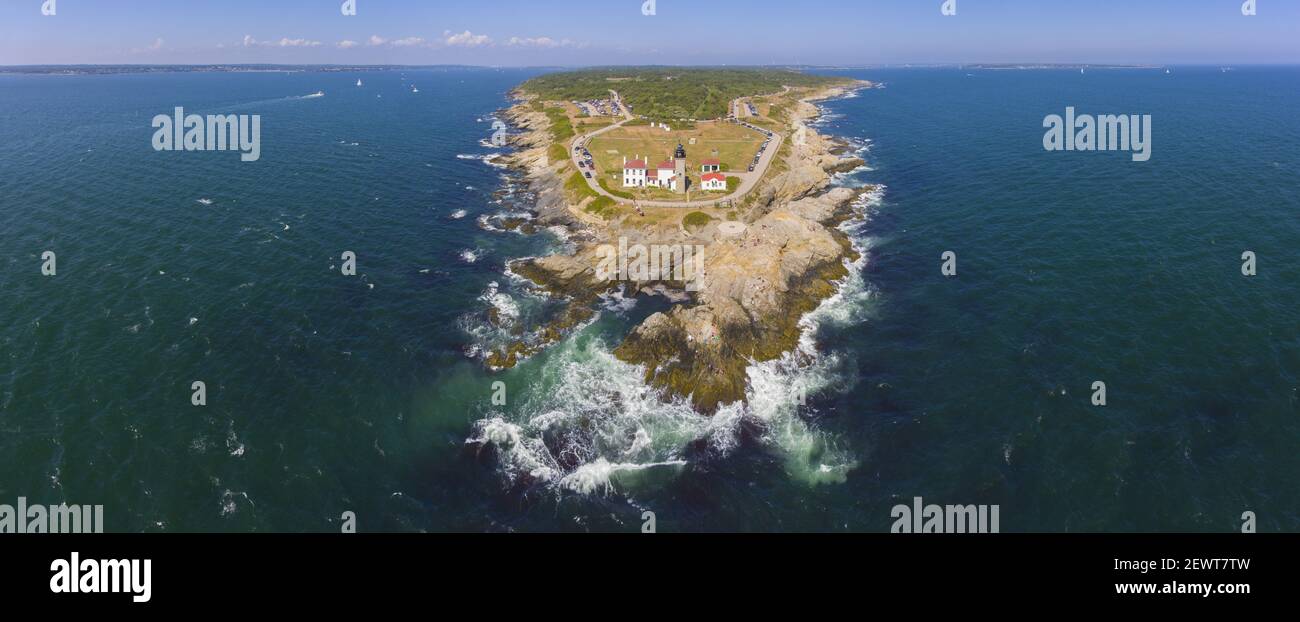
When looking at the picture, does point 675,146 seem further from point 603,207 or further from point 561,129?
point 603,207

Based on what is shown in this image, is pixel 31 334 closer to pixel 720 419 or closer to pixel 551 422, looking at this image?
pixel 551 422

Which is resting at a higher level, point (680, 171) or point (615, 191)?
point (680, 171)

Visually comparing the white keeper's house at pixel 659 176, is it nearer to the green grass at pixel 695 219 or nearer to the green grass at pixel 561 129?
the green grass at pixel 695 219

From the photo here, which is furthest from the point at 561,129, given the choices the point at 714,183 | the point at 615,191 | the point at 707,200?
the point at 707,200

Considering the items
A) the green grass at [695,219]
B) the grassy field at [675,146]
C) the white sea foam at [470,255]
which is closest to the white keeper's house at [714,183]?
the grassy field at [675,146]

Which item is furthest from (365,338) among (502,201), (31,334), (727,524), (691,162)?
(691,162)

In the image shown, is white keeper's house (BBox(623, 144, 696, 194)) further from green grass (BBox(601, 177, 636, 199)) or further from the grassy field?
the grassy field
